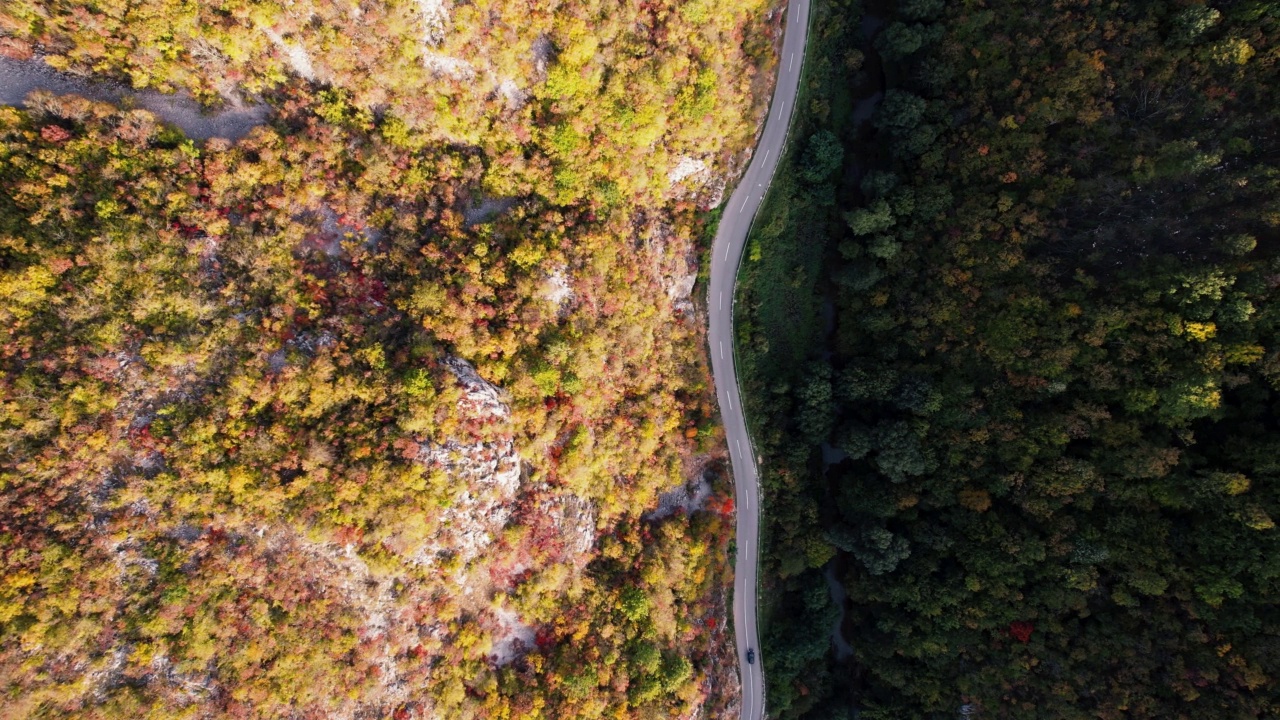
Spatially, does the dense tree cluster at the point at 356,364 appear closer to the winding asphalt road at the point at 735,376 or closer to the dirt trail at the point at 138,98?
the dirt trail at the point at 138,98

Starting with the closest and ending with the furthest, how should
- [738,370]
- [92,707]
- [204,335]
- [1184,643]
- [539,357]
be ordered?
[92,707], [204,335], [1184,643], [539,357], [738,370]

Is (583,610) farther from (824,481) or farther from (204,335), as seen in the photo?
(204,335)

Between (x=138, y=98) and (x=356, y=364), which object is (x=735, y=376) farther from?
(x=138, y=98)

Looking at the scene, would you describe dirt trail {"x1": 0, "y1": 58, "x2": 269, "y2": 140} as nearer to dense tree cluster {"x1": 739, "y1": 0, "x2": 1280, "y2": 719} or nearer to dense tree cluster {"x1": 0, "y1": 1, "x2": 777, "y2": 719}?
dense tree cluster {"x1": 0, "y1": 1, "x2": 777, "y2": 719}

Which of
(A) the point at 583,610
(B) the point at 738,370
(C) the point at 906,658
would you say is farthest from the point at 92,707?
(C) the point at 906,658

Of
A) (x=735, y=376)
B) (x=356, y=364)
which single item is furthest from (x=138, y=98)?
(x=735, y=376)

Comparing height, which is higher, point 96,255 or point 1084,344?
point 96,255
